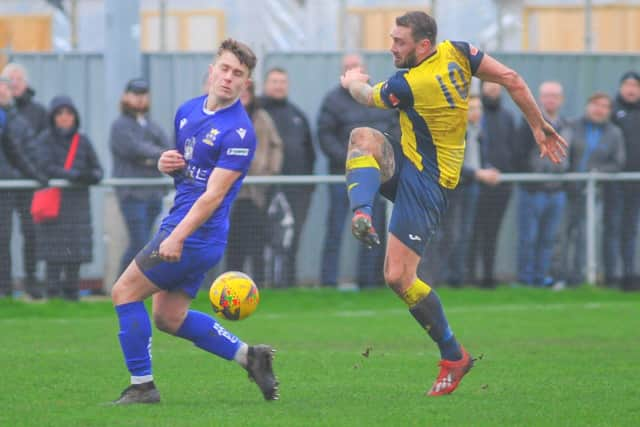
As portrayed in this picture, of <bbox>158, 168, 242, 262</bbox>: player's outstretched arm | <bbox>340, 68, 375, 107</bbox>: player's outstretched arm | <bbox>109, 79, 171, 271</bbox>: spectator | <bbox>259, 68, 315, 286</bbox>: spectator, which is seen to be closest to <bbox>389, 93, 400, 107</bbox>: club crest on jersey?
<bbox>340, 68, 375, 107</bbox>: player's outstretched arm

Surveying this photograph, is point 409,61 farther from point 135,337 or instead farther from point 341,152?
point 341,152

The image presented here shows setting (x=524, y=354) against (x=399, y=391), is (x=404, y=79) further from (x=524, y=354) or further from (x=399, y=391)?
(x=524, y=354)

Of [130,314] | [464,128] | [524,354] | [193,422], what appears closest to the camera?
[193,422]

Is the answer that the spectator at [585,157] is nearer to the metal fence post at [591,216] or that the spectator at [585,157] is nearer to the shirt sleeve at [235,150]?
the metal fence post at [591,216]

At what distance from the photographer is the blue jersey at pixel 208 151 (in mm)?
8016

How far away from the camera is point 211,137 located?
8.02 meters

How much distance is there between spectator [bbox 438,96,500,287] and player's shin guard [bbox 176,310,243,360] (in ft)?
22.8

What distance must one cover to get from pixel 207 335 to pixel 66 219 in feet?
20.2

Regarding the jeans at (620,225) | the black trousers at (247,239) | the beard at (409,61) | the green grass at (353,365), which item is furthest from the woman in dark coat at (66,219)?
the beard at (409,61)

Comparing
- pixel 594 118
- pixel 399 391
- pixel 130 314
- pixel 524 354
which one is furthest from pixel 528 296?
pixel 130 314

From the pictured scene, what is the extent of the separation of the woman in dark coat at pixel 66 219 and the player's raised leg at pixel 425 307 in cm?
618

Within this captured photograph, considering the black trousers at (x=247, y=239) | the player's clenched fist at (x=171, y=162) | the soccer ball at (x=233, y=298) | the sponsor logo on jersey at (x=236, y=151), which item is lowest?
the black trousers at (x=247, y=239)

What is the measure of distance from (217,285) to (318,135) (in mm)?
7001

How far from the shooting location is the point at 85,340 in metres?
11.9
